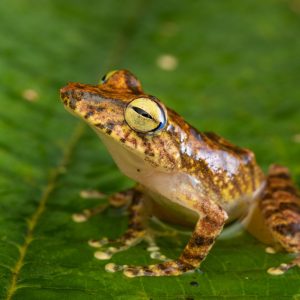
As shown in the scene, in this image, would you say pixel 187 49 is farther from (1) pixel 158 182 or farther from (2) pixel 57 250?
(2) pixel 57 250

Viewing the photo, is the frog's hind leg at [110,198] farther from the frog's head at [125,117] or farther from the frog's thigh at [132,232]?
the frog's head at [125,117]

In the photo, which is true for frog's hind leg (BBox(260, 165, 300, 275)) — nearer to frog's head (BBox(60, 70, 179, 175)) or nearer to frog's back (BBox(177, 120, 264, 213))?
frog's back (BBox(177, 120, 264, 213))

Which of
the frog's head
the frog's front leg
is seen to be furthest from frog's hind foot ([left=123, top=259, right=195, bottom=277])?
the frog's head

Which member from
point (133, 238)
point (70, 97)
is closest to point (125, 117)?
point (70, 97)

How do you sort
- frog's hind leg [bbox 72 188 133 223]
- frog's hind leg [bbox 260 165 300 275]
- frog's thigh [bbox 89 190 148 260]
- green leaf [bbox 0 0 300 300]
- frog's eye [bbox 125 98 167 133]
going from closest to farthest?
green leaf [bbox 0 0 300 300] → frog's eye [bbox 125 98 167 133] → frog's thigh [bbox 89 190 148 260] → frog's hind leg [bbox 260 165 300 275] → frog's hind leg [bbox 72 188 133 223]

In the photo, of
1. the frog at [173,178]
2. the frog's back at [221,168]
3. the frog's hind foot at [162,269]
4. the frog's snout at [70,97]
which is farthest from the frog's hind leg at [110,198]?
the frog's snout at [70,97]

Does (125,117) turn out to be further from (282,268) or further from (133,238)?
(282,268)

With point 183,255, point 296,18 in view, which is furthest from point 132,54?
point 183,255
